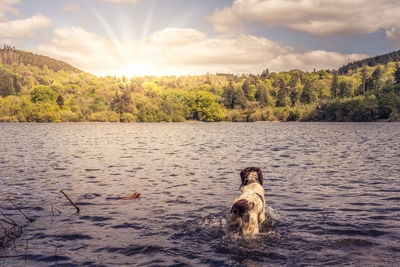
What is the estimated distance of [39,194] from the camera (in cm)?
1434

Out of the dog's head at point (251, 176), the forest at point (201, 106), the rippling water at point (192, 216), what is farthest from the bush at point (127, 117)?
the dog's head at point (251, 176)

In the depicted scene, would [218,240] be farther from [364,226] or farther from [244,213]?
[364,226]

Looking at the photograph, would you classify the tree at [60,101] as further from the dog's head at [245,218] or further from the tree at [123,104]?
the dog's head at [245,218]

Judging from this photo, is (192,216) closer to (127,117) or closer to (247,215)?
(247,215)

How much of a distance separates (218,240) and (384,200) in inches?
345

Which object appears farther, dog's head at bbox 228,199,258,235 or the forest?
the forest

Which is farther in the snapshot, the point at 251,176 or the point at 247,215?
the point at 251,176

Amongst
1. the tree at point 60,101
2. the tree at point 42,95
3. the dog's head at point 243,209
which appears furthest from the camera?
the tree at point 60,101

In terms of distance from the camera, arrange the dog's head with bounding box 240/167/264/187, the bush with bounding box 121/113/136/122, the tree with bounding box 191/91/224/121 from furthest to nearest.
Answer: the tree with bounding box 191/91/224/121 → the bush with bounding box 121/113/136/122 → the dog's head with bounding box 240/167/264/187

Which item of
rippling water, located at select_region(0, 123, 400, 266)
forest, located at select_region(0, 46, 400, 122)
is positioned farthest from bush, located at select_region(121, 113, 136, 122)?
rippling water, located at select_region(0, 123, 400, 266)

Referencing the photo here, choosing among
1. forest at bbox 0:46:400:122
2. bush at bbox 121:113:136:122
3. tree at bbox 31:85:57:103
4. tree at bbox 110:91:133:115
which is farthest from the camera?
tree at bbox 110:91:133:115

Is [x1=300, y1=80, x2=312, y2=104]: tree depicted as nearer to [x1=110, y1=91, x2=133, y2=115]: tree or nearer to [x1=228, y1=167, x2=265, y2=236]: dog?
[x1=110, y1=91, x2=133, y2=115]: tree

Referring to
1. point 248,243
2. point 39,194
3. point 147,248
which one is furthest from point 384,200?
point 39,194

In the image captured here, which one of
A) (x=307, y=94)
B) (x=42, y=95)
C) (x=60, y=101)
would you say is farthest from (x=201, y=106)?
(x=42, y=95)
